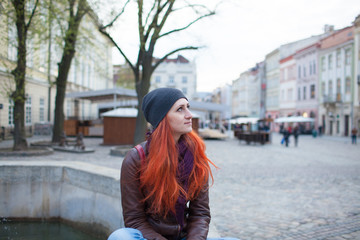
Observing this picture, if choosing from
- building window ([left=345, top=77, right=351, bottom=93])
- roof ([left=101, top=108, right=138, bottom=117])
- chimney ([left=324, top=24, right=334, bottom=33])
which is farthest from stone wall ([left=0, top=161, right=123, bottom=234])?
chimney ([left=324, top=24, right=334, bottom=33])

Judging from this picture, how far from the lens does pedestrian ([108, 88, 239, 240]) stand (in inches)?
86.7

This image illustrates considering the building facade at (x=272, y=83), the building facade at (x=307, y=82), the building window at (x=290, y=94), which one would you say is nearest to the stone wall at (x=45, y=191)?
the building facade at (x=307, y=82)

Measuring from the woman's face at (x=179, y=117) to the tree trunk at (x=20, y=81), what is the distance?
10.9 m

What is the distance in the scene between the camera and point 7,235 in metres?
4.83

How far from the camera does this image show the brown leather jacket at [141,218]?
2221 millimetres

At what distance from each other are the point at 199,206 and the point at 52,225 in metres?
3.53

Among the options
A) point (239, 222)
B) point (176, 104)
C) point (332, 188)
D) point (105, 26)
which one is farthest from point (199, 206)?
point (105, 26)

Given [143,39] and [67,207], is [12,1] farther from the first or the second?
[67,207]

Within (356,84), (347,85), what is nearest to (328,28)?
(347,85)

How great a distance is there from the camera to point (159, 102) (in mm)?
2248

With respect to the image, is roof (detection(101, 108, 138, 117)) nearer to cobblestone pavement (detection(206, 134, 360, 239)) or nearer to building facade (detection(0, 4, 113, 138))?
building facade (detection(0, 4, 113, 138))

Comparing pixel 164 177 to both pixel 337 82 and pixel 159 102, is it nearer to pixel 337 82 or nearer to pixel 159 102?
pixel 159 102

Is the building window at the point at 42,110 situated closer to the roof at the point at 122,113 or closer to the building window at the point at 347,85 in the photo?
the roof at the point at 122,113

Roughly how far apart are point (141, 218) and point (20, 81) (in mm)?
11138
